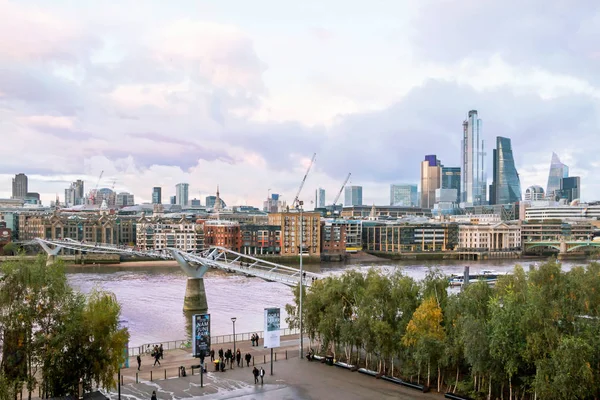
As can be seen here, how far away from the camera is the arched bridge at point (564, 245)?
141 meters

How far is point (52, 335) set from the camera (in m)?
22.0

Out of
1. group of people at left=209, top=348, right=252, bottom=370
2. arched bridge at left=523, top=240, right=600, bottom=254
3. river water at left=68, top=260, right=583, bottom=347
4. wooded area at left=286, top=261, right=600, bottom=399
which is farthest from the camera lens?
arched bridge at left=523, top=240, right=600, bottom=254

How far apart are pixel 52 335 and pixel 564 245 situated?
14127cm

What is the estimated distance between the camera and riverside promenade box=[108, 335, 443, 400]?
23.8m

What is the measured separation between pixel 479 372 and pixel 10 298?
56.7 ft

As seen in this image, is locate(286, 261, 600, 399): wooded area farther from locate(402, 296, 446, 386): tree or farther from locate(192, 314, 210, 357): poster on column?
locate(192, 314, 210, 357): poster on column

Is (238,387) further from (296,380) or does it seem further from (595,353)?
(595,353)

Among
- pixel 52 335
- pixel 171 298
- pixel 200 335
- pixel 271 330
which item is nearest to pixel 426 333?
pixel 271 330

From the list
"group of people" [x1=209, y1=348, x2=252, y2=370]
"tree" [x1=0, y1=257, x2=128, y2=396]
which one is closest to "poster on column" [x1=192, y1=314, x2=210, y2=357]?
"group of people" [x1=209, y1=348, x2=252, y2=370]

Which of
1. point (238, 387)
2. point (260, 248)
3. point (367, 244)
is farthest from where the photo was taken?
point (367, 244)

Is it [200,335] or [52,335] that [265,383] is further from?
[52,335]

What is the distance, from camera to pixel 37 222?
13612 centimetres

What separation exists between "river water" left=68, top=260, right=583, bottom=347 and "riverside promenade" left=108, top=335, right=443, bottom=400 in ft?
11.0

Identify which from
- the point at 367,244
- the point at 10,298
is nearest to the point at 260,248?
the point at 367,244
